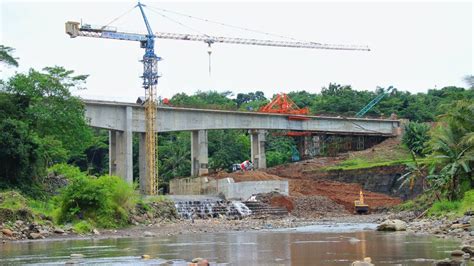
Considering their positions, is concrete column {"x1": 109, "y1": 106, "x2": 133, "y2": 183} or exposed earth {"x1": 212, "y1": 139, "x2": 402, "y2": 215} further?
concrete column {"x1": 109, "y1": 106, "x2": 133, "y2": 183}

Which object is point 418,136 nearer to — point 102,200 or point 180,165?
point 180,165

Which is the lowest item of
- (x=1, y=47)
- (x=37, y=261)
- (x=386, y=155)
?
(x=37, y=261)

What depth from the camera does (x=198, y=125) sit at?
266ft

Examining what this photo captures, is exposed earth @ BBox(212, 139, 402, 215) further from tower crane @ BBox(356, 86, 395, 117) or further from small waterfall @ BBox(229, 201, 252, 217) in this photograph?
tower crane @ BBox(356, 86, 395, 117)

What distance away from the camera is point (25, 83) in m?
61.7

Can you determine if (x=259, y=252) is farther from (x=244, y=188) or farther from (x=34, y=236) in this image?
(x=244, y=188)

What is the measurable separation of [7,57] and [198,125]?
2528cm

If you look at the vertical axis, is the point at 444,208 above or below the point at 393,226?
above

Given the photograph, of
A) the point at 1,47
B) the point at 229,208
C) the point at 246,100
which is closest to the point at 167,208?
the point at 229,208

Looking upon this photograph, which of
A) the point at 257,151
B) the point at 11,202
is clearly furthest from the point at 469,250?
the point at 257,151

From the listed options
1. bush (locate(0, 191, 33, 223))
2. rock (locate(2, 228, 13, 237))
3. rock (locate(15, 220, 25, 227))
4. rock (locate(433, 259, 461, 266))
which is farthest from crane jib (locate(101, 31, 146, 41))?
rock (locate(433, 259, 461, 266))

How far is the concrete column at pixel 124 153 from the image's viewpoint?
73375 millimetres

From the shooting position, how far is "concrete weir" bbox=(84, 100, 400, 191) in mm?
72812

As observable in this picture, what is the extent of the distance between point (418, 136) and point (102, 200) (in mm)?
50413
